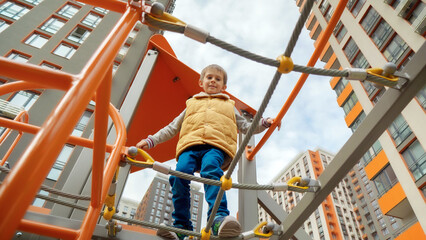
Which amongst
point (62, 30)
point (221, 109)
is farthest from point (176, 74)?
point (62, 30)

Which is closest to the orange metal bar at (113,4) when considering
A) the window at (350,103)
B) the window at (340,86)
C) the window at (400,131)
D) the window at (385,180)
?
the window at (400,131)

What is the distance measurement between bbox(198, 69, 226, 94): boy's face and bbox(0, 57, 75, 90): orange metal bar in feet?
4.02

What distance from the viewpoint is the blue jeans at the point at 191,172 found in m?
1.13

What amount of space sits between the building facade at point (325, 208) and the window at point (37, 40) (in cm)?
2042

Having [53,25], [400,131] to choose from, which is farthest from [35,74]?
[53,25]

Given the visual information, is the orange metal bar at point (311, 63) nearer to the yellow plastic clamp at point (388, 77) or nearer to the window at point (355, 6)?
the yellow plastic clamp at point (388, 77)

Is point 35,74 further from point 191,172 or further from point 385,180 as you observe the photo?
point 385,180

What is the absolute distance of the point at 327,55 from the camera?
44.3ft

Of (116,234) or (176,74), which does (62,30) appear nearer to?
(176,74)

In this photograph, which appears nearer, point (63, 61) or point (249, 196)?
point (249, 196)

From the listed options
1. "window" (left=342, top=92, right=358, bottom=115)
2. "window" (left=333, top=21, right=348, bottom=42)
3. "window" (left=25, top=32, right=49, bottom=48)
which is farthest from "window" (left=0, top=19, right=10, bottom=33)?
"window" (left=342, top=92, right=358, bottom=115)

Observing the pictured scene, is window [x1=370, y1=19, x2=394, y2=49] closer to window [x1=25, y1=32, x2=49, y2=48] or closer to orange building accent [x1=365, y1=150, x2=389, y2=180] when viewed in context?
orange building accent [x1=365, y1=150, x2=389, y2=180]

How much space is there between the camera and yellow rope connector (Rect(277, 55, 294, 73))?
624 millimetres

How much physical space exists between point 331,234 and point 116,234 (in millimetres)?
29225
